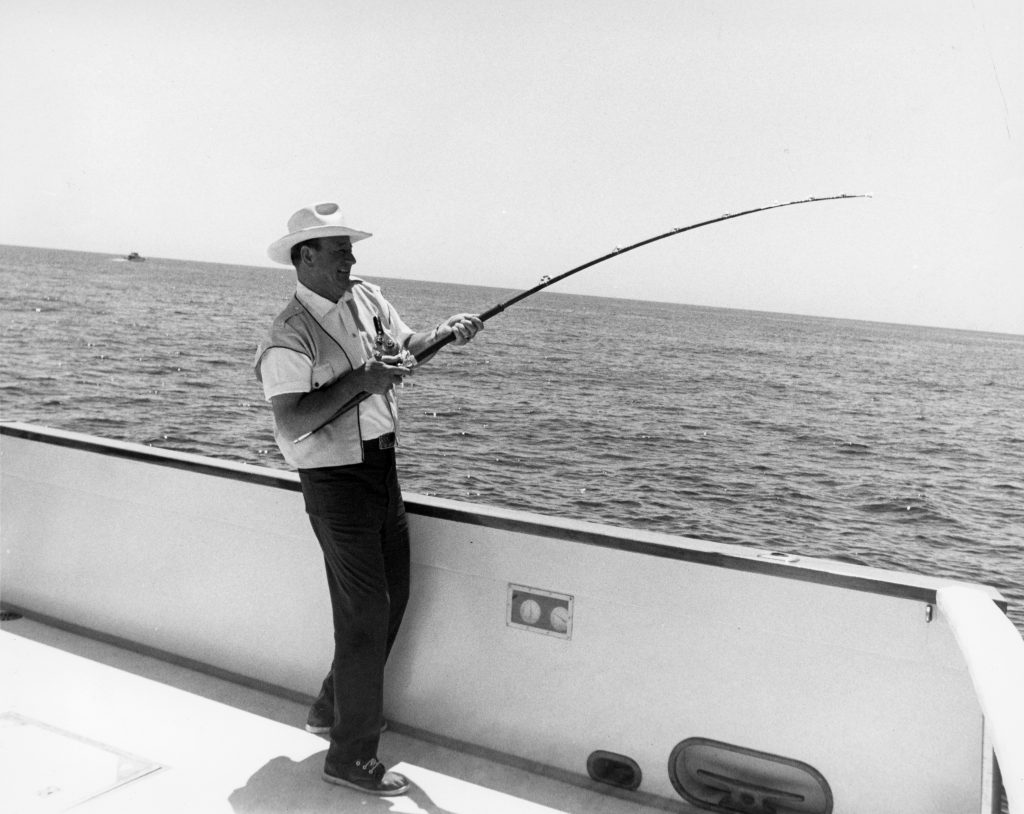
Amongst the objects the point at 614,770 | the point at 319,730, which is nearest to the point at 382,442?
the point at 319,730

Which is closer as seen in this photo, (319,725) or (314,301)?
(314,301)

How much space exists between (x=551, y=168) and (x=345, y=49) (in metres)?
14.3

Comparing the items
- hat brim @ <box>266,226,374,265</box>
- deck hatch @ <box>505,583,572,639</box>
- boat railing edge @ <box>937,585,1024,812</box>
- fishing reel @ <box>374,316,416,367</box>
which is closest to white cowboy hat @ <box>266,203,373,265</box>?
hat brim @ <box>266,226,374,265</box>

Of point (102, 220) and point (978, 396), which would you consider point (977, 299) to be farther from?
point (102, 220)

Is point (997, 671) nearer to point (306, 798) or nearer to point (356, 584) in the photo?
point (356, 584)

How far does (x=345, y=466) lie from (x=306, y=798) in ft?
1.99

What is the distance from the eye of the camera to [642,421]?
31531mm

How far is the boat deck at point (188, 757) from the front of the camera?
1851 mm

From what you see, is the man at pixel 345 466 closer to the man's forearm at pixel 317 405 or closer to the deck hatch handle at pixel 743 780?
the man's forearm at pixel 317 405

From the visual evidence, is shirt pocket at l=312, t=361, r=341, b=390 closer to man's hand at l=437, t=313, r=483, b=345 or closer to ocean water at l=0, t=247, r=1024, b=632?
man's hand at l=437, t=313, r=483, b=345

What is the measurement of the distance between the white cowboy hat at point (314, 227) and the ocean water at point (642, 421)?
453cm

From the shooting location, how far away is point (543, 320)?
229 feet

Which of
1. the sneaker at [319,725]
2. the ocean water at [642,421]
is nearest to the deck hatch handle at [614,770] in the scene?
the sneaker at [319,725]

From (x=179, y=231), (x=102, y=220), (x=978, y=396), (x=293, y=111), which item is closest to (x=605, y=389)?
(x=978, y=396)
